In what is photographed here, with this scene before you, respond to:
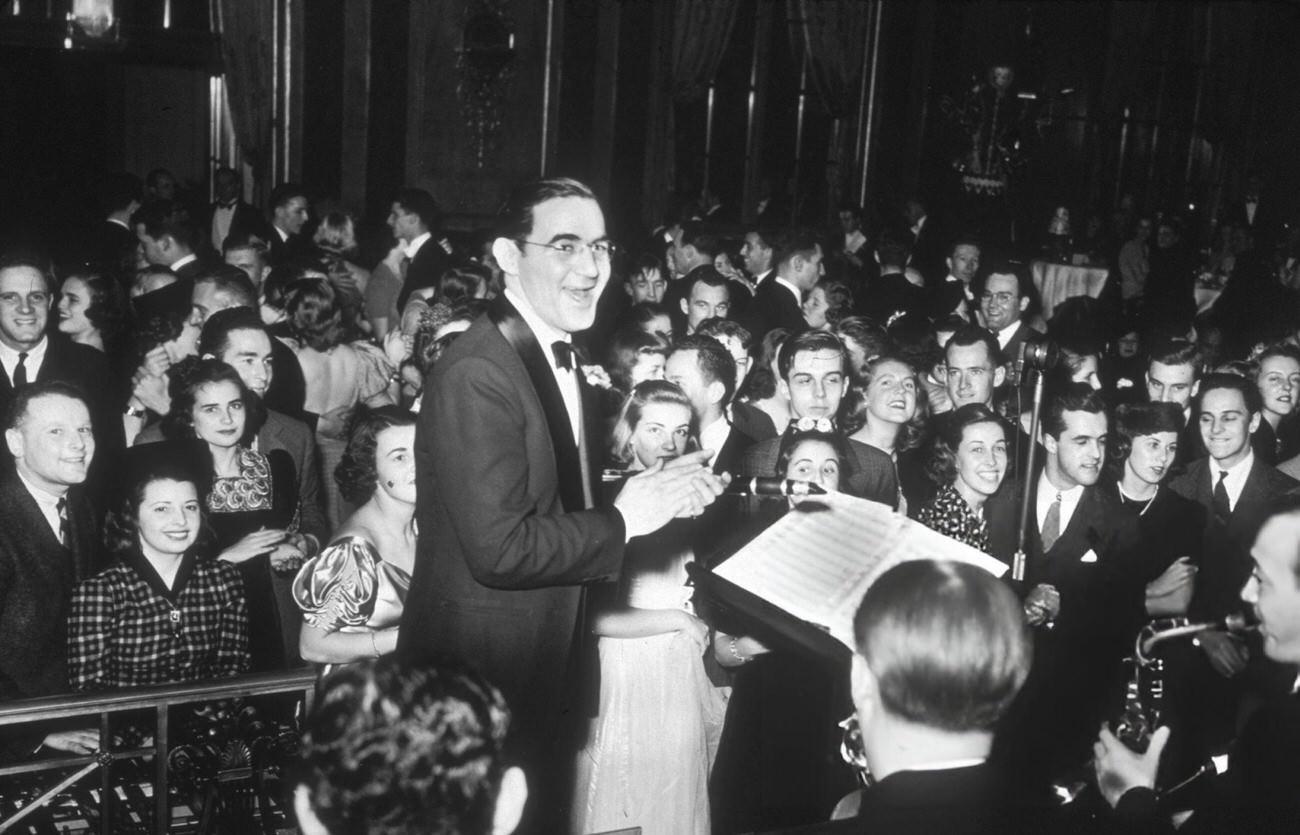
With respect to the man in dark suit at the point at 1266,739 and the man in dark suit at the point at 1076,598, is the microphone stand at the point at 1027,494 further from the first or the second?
the man in dark suit at the point at 1266,739

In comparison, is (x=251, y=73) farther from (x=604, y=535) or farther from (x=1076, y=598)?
(x=604, y=535)

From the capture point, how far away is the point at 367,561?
3.21 m

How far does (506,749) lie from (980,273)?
6.74m

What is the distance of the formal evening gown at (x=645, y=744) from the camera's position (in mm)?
→ 3330

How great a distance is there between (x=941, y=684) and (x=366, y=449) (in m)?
2.29

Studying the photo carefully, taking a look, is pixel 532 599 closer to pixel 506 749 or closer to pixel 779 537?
pixel 779 537

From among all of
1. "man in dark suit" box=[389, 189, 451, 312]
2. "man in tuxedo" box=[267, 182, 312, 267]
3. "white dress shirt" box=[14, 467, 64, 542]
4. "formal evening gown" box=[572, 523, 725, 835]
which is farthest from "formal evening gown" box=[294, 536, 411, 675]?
"man in tuxedo" box=[267, 182, 312, 267]

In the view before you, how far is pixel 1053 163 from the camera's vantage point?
47.7ft

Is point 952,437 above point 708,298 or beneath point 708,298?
beneath

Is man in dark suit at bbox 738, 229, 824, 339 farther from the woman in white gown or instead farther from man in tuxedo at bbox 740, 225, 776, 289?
the woman in white gown

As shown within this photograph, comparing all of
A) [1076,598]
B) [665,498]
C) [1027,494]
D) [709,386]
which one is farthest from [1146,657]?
[709,386]

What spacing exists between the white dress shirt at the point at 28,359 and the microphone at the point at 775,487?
3156mm

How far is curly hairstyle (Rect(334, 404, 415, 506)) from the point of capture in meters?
3.51

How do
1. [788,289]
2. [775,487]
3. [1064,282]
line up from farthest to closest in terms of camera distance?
[1064,282] < [788,289] < [775,487]
